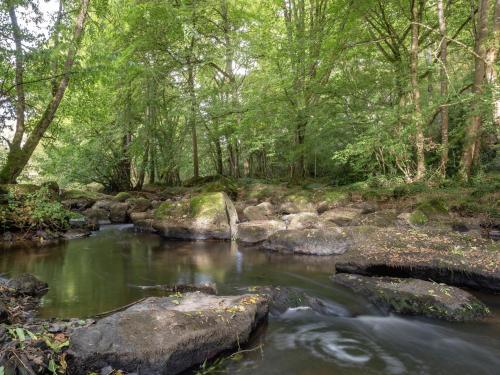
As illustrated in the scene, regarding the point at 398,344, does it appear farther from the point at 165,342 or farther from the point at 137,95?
the point at 137,95

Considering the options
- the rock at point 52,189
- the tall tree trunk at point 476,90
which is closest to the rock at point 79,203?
the rock at point 52,189

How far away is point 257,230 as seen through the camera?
10359mm

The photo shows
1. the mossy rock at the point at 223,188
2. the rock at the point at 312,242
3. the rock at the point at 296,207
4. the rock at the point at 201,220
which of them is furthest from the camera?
the mossy rock at the point at 223,188

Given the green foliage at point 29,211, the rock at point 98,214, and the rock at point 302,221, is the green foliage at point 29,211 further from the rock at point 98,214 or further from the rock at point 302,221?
the rock at point 302,221

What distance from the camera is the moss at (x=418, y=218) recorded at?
10008mm

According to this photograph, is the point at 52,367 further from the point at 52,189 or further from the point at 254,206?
the point at 52,189

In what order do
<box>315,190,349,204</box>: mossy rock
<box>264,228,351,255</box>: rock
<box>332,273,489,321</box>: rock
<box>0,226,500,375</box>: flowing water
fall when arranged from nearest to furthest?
1. <box>0,226,500,375</box>: flowing water
2. <box>332,273,489,321</box>: rock
3. <box>264,228,351,255</box>: rock
4. <box>315,190,349,204</box>: mossy rock

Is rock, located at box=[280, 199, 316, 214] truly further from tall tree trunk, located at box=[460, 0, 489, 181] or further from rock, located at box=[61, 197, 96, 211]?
rock, located at box=[61, 197, 96, 211]

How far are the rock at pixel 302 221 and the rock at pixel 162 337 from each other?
660 cm

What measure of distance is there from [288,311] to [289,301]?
19 cm

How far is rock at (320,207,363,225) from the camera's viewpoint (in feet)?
35.5

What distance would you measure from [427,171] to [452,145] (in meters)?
1.91

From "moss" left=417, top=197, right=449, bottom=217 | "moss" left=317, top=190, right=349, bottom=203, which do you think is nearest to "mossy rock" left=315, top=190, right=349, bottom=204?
"moss" left=317, top=190, right=349, bottom=203

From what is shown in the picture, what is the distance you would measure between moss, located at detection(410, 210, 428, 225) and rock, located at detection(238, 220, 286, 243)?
382 cm
